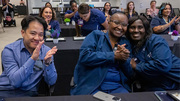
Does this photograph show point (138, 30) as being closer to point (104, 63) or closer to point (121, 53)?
point (121, 53)

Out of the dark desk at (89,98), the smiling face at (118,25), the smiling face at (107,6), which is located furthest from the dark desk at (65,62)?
the smiling face at (107,6)

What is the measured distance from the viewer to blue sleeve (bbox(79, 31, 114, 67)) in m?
1.57

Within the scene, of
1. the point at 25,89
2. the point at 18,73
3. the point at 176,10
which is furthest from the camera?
the point at 176,10

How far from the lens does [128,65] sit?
5.34ft

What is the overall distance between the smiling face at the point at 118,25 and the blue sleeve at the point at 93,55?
0.18 meters

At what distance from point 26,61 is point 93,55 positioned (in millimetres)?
578

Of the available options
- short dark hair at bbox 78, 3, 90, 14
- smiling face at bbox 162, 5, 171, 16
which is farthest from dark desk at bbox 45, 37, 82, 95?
smiling face at bbox 162, 5, 171, 16

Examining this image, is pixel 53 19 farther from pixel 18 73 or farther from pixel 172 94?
pixel 172 94

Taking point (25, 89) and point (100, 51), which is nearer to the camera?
point (25, 89)

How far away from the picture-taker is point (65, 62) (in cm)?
249

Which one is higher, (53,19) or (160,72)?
(53,19)

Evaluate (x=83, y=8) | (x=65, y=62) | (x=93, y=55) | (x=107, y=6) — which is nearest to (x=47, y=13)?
(x=83, y=8)

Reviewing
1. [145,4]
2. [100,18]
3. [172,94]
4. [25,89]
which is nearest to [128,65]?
[172,94]

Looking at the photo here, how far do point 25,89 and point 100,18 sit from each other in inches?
81.8
